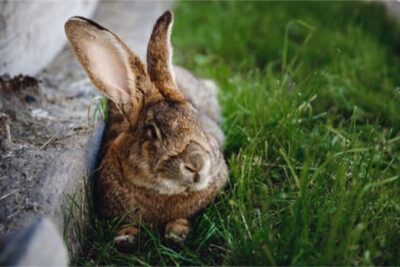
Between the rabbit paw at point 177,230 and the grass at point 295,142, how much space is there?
5cm

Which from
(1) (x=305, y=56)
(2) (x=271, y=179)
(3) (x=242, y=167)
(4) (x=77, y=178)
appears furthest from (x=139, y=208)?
(1) (x=305, y=56)

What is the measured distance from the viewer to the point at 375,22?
633 cm

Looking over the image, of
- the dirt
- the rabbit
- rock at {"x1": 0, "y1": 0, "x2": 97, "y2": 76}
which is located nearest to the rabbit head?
the rabbit

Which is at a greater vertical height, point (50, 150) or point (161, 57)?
point (161, 57)

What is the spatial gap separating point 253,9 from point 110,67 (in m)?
3.31

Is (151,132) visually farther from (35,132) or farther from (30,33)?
(30,33)

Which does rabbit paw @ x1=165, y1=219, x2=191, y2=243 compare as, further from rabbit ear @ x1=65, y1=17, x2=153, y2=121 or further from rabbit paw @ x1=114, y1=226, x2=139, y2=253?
rabbit ear @ x1=65, y1=17, x2=153, y2=121

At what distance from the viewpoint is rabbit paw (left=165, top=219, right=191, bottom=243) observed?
325 cm

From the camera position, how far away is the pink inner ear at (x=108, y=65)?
3.42 metres

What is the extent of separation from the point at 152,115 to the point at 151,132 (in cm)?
9

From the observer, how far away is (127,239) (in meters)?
3.23

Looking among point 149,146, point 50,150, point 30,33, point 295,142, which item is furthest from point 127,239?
point 30,33

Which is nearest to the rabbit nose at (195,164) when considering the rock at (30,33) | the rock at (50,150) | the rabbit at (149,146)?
the rabbit at (149,146)

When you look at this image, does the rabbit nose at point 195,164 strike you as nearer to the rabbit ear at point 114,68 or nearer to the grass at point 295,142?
the grass at point 295,142
